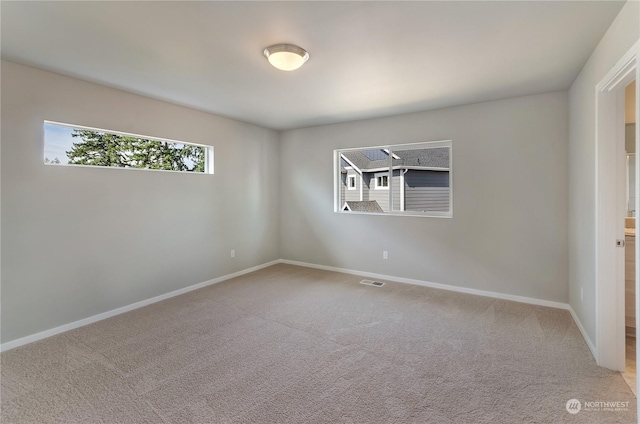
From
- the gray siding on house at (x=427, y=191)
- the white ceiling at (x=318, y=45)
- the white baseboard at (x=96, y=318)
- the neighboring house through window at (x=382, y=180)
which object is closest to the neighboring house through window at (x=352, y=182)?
the neighboring house through window at (x=382, y=180)

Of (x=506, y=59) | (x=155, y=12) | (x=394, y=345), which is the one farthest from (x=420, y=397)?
(x=155, y=12)

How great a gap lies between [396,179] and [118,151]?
12.6ft

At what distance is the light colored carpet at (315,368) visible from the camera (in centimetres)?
180

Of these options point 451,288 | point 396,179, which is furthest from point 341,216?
point 451,288

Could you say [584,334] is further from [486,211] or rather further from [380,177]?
[380,177]

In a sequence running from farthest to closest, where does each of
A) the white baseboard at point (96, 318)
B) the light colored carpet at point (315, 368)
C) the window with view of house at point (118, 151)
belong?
the window with view of house at point (118, 151) → the white baseboard at point (96, 318) → the light colored carpet at point (315, 368)

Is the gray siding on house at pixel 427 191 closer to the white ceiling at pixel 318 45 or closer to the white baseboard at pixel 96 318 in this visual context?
the white ceiling at pixel 318 45

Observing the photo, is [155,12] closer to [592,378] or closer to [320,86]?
[320,86]

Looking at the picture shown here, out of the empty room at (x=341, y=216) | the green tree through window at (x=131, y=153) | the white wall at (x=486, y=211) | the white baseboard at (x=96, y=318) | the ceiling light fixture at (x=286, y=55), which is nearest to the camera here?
the empty room at (x=341, y=216)

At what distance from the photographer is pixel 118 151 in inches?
133

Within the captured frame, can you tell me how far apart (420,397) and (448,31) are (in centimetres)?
262

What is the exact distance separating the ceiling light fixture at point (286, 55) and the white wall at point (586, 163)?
217cm

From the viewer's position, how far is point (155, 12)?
187cm

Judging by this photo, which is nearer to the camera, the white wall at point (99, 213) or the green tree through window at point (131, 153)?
the white wall at point (99, 213)
